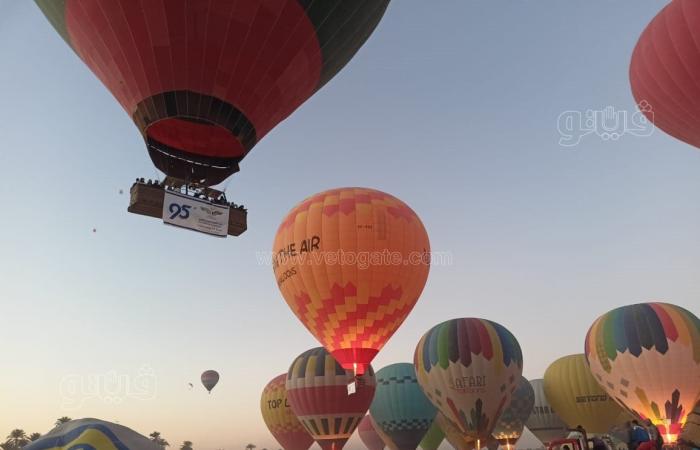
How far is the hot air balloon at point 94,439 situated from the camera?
4293mm

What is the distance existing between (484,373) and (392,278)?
6.35m

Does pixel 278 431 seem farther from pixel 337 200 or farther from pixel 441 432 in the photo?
pixel 337 200

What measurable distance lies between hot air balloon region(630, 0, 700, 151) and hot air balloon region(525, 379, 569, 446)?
18123mm

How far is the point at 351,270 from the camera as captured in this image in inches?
652

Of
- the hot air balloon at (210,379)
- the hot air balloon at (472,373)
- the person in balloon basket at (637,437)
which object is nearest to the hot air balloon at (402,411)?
the hot air balloon at (472,373)

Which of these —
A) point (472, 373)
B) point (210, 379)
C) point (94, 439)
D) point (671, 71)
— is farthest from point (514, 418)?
point (94, 439)

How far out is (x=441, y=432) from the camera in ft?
105

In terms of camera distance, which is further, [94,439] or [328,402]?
[328,402]

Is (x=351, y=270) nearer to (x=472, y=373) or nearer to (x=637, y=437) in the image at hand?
(x=472, y=373)

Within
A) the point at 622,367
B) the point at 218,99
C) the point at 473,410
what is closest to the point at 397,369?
the point at 473,410

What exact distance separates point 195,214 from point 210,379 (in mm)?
27181

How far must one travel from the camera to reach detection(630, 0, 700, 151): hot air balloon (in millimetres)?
13679

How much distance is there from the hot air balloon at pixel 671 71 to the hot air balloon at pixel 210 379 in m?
31.1

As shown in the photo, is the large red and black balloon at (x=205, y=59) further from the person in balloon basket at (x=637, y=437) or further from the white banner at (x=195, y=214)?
the person in balloon basket at (x=637, y=437)
